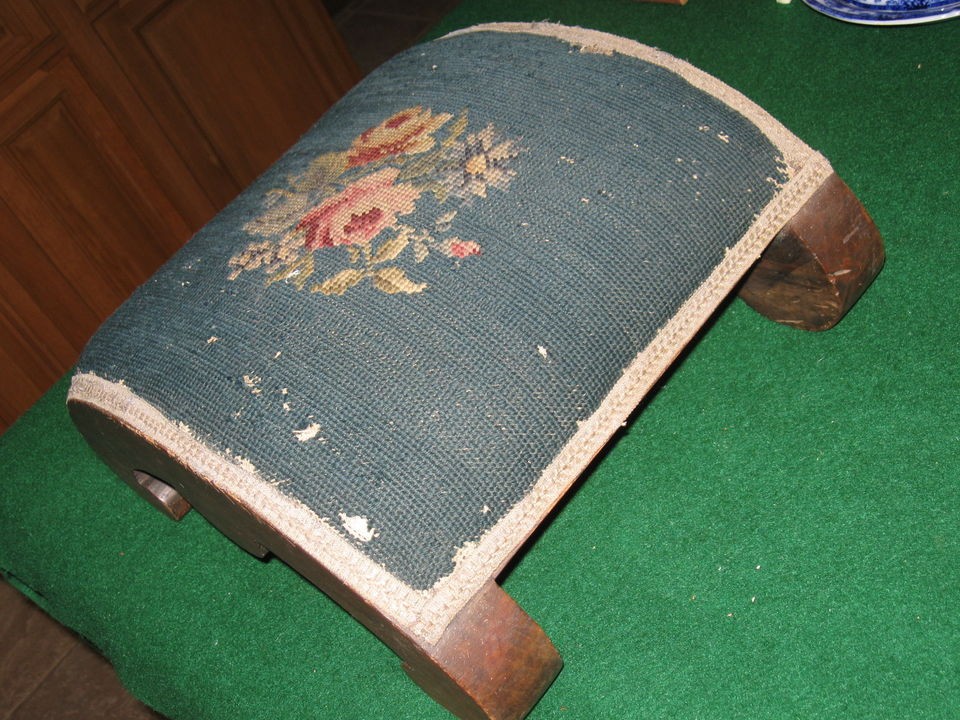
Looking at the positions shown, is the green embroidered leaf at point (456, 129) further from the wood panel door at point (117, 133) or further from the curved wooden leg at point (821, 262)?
the wood panel door at point (117, 133)

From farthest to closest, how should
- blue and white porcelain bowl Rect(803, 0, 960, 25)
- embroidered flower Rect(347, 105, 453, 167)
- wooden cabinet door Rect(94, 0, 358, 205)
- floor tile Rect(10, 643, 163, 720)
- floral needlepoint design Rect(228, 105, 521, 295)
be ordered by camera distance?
wooden cabinet door Rect(94, 0, 358, 205)
floor tile Rect(10, 643, 163, 720)
blue and white porcelain bowl Rect(803, 0, 960, 25)
embroidered flower Rect(347, 105, 453, 167)
floral needlepoint design Rect(228, 105, 521, 295)

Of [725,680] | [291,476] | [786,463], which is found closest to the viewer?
[291,476]

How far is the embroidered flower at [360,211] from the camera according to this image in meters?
0.95

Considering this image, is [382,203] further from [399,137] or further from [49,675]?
[49,675]

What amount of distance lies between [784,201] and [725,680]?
20.1 inches

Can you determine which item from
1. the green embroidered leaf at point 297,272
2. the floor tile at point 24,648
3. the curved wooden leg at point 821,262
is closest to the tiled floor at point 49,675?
the floor tile at point 24,648

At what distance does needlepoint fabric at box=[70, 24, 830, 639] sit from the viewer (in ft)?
2.65

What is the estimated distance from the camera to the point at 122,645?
4.00ft

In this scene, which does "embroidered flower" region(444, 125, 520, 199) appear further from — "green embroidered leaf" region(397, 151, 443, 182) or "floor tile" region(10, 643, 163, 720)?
"floor tile" region(10, 643, 163, 720)

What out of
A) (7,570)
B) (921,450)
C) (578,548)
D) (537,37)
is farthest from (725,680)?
(7,570)

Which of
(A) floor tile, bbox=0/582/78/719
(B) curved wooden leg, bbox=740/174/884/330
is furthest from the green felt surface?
(A) floor tile, bbox=0/582/78/719

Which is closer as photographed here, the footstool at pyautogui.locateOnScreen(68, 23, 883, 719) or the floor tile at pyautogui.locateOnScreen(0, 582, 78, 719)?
the footstool at pyautogui.locateOnScreen(68, 23, 883, 719)

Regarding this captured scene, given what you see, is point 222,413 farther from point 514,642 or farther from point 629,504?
point 629,504

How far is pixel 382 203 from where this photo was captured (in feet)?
3.16
